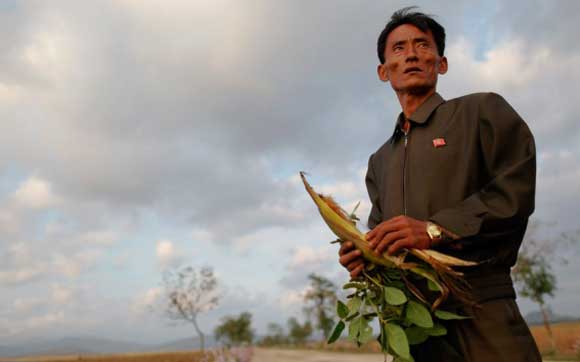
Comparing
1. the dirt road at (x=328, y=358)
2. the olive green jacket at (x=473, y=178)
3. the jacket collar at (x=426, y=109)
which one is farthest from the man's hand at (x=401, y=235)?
the dirt road at (x=328, y=358)

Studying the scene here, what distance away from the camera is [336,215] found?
6.06ft

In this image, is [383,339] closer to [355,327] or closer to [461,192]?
[355,327]

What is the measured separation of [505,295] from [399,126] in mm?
1038

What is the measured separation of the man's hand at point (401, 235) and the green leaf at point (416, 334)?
1.18ft

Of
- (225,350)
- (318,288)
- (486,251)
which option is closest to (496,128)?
(486,251)

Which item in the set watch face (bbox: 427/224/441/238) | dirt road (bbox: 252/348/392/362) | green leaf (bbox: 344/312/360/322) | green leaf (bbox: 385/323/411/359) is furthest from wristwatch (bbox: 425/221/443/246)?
dirt road (bbox: 252/348/392/362)

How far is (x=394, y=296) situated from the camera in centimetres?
178

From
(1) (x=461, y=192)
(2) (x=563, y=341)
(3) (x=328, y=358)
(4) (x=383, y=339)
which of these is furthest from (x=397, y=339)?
Answer: (2) (x=563, y=341)

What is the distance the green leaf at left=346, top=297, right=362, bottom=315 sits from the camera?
1915 mm

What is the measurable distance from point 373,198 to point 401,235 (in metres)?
1.08

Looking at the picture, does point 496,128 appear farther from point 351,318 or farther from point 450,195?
point 351,318

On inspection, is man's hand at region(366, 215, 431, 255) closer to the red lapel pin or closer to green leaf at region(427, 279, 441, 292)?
green leaf at region(427, 279, 441, 292)

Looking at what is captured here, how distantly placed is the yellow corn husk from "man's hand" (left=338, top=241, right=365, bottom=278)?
0.03 metres

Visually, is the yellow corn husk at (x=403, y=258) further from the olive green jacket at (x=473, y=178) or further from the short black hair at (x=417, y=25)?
the short black hair at (x=417, y=25)
